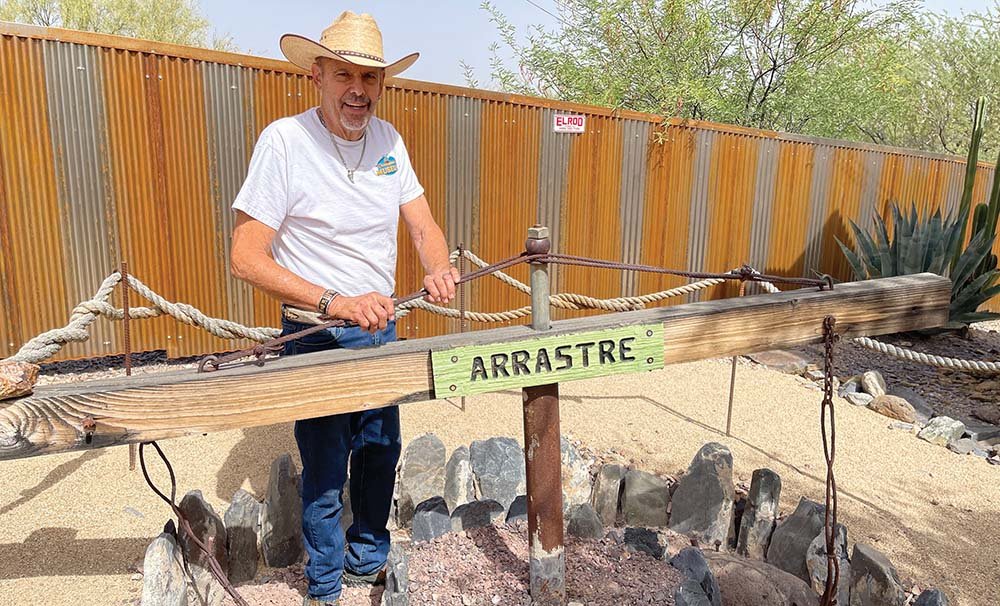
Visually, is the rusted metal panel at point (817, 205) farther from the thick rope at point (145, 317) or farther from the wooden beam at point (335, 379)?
the wooden beam at point (335, 379)

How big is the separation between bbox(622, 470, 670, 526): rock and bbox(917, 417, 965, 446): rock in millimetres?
2691

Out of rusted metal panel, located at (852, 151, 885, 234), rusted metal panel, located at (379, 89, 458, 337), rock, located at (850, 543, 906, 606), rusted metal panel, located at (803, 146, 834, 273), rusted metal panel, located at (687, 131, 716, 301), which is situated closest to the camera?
rock, located at (850, 543, 906, 606)

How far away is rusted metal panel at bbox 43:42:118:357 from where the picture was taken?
14.8 feet

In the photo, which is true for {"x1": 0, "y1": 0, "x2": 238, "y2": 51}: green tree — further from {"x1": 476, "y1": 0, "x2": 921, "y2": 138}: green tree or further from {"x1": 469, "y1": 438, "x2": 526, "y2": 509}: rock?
{"x1": 469, "y1": 438, "x2": 526, "y2": 509}: rock

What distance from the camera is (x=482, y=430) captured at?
4332 mm

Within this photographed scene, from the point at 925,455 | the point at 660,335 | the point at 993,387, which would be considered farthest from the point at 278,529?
the point at 993,387

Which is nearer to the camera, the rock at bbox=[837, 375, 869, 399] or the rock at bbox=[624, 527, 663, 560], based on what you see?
the rock at bbox=[624, 527, 663, 560]

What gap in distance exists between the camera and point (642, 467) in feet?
12.6

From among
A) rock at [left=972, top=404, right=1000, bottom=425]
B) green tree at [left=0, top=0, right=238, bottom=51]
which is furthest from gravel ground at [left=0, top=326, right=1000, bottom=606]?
green tree at [left=0, top=0, right=238, bottom=51]

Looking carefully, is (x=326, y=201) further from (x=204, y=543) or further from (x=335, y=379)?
(x=204, y=543)

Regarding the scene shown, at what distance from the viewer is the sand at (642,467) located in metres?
2.82

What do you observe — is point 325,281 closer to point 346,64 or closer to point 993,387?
point 346,64

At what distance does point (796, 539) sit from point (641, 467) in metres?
1.26

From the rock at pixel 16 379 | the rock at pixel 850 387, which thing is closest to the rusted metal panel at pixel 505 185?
the rock at pixel 850 387
